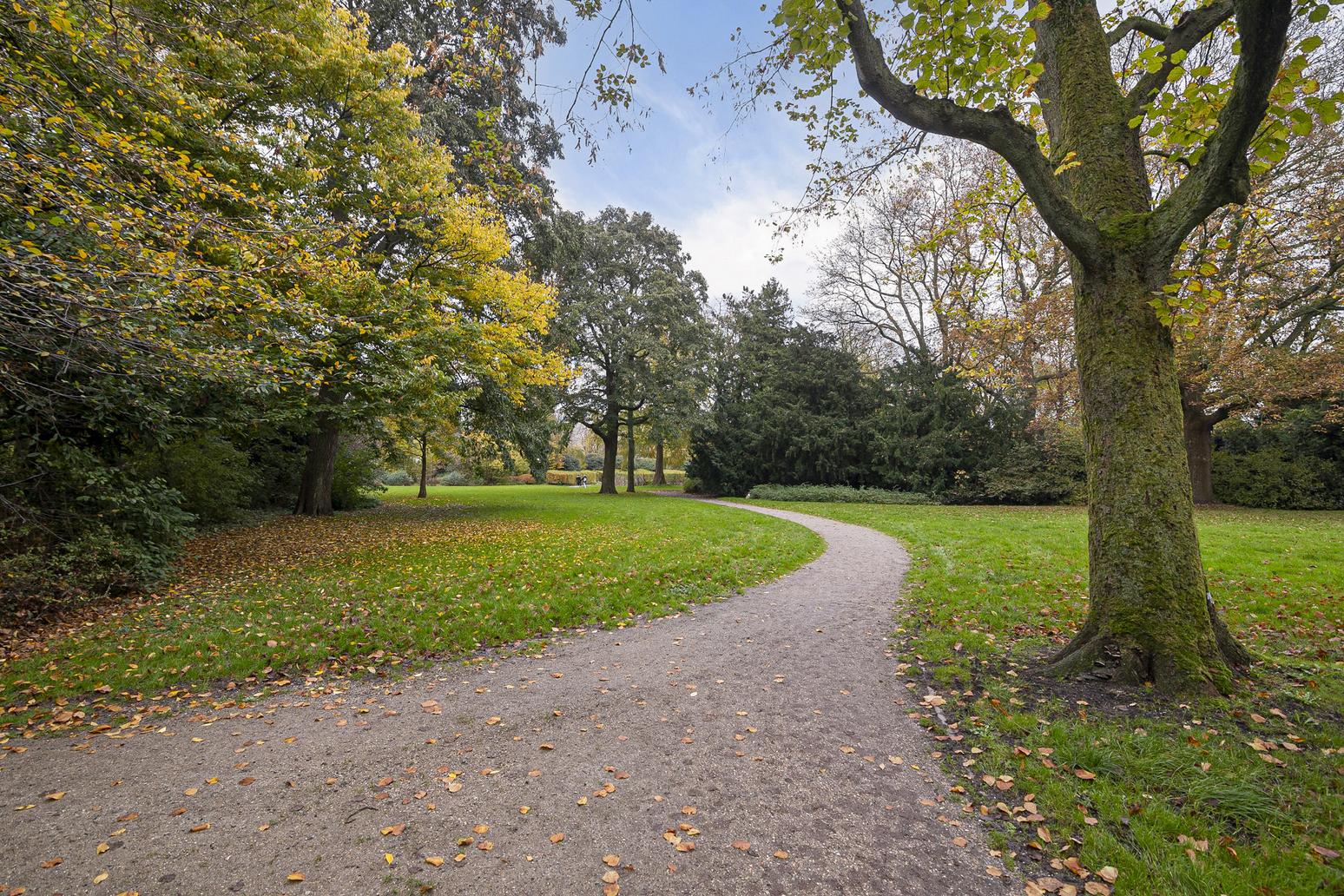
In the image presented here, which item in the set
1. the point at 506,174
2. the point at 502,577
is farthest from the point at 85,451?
the point at 506,174

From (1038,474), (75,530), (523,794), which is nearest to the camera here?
(523,794)

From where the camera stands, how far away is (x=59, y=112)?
432 centimetres

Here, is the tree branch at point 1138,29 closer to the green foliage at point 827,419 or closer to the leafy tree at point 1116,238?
the leafy tree at point 1116,238

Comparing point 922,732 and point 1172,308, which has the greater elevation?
point 1172,308

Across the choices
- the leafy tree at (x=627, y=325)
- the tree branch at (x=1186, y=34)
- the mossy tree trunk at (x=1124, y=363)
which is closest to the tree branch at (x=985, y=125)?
the mossy tree trunk at (x=1124, y=363)

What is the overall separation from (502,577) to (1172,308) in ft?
26.1

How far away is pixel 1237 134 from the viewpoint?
3.10 m

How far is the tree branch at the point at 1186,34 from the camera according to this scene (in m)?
4.34

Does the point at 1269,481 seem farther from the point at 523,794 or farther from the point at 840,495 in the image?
the point at 523,794

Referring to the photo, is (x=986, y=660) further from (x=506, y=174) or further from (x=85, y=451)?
(x=85, y=451)

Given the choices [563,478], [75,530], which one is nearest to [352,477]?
[75,530]

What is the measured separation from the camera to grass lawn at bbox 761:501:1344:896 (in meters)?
2.39

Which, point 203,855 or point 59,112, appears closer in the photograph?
point 203,855

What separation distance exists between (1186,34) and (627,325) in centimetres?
2148
